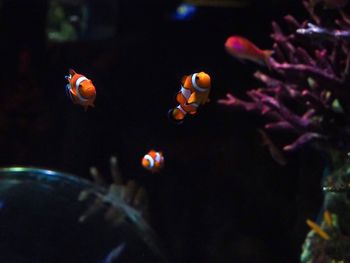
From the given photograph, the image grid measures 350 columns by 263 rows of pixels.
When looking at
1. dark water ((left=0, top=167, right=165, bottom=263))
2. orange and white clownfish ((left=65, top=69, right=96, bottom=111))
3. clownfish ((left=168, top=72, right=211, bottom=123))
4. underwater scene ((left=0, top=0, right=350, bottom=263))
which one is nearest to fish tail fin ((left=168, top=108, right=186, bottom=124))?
clownfish ((left=168, top=72, right=211, bottom=123))

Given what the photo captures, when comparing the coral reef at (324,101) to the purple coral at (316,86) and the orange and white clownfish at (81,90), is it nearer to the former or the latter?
the purple coral at (316,86)

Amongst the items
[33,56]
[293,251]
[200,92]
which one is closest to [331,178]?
[293,251]

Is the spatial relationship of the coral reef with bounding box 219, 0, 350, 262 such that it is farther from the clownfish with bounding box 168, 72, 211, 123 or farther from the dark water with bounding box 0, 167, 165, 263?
the dark water with bounding box 0, 167, 165, 263

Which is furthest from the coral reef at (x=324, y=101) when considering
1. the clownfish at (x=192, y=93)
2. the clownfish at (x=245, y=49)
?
the clownfish at (x=192, y=93)

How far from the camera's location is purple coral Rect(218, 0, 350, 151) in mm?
3570

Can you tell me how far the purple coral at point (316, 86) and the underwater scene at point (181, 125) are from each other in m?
0.01

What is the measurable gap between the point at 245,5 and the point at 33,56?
9.45 ft

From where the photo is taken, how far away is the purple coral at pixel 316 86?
11.7 feet

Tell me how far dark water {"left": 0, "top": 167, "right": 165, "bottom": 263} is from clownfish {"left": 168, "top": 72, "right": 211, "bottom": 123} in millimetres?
1332

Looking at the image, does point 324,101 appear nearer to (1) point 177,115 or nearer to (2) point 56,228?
(1) point 177,115

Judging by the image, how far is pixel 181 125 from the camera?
5605 millimetres

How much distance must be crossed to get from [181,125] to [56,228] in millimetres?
2618

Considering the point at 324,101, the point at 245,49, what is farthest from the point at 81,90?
the point at 245,49

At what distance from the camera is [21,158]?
6238mm
